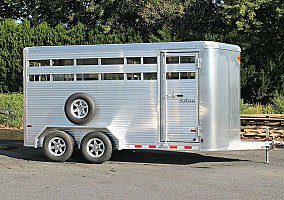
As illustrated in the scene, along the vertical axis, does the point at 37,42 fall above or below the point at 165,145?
above

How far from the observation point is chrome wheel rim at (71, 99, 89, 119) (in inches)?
475

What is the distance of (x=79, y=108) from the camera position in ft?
39.8

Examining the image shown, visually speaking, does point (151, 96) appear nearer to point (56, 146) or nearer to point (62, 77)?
point (62, 77)

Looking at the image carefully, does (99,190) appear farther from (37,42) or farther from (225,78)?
(37,42)

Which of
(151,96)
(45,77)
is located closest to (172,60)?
(151,96)

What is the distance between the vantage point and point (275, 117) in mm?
15852

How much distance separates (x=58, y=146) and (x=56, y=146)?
0.05 meters

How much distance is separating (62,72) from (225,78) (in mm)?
3686

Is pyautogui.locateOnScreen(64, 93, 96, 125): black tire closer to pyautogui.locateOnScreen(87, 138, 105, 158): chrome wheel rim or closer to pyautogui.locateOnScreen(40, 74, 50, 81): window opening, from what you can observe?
pyautogui.locateOnScreen(87, 138, 105, 158): chrome wheel rim

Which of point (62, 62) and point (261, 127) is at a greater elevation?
point (62, 62)

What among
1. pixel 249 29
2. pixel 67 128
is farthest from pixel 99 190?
pixel 249 29

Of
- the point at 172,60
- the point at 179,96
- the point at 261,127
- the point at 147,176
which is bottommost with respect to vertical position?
the point at 147,176

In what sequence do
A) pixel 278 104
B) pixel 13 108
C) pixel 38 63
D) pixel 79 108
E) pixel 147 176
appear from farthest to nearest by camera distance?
pixel 13 108, pixel 278 104, pixel 38 63, pixel 79 108, pixel 147 176

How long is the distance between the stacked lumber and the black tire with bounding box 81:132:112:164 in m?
4.92
